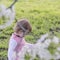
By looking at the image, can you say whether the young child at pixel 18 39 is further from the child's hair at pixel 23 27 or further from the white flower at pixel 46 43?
the white flower at pixel 46 43

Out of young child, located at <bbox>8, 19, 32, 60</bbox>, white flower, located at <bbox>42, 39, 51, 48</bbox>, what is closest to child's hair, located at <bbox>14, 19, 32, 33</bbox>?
young child, located at <bbox>8, 19, 32, 60</bbox>

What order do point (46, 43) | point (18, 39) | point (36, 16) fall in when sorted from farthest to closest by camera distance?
1. point (36, 16)
2. point (18, 39)
3. point (46, 43)

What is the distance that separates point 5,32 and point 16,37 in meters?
2.32

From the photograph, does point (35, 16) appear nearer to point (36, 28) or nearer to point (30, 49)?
point (36, 28)

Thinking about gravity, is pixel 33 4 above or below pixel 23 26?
below

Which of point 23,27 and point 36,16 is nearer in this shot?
point 23,27

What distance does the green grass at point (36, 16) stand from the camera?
17.7 ft

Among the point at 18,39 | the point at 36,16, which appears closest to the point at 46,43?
the point at 18,39

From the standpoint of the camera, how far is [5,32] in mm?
5559

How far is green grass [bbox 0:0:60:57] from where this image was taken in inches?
213

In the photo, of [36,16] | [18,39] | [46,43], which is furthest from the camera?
[36,16]

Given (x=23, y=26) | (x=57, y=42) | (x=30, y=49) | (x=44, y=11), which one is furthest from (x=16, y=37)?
(x=44, y=11)

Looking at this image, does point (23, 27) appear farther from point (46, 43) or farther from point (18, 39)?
point (46, 43)

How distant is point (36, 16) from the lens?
6352 millimetres
